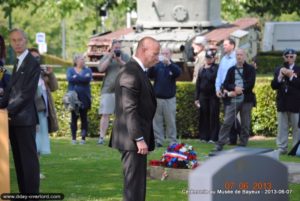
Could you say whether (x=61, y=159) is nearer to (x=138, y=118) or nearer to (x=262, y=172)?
(x=138, y=118)

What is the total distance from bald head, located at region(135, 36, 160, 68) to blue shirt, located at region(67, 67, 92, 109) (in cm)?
907

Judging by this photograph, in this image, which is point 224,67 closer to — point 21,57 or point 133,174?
point 21,57

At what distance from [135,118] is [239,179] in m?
3.36

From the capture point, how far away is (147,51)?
30.4ft

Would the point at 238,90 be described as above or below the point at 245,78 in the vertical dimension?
below

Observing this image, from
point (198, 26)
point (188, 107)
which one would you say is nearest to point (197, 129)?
point (188, 107)

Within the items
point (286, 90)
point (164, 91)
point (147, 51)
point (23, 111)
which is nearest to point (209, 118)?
point (164, 91)

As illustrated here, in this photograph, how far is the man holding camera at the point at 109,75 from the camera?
18297 millimetres

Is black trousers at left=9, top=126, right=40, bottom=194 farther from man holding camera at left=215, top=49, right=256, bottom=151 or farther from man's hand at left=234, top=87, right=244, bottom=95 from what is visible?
man's hand at left=234, top=87, right=244, bottom=95

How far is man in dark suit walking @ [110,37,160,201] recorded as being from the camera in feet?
30.0

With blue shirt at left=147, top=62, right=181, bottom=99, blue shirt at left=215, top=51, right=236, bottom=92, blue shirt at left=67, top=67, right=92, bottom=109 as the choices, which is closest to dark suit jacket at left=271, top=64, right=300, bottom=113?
blue shirt at left=215, top=51, right=236, bottom=92

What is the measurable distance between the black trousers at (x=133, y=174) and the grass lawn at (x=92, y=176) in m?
2.11

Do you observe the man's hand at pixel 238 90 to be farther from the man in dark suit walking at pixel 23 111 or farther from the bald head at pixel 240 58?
the man in dark suit walking at pixel 23 111

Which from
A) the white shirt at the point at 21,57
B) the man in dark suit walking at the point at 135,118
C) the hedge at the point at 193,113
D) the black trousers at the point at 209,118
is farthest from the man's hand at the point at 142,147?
the hedge at the point at 193,113
